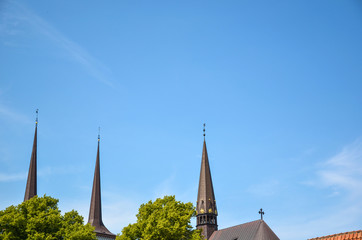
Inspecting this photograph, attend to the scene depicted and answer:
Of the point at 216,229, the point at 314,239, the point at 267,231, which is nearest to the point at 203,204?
the point at 216,229

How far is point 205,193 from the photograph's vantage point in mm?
83312

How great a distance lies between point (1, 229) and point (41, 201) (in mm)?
4970

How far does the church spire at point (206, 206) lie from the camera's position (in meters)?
81.1

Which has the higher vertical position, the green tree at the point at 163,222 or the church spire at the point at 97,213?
the church spire at the point at 97,213

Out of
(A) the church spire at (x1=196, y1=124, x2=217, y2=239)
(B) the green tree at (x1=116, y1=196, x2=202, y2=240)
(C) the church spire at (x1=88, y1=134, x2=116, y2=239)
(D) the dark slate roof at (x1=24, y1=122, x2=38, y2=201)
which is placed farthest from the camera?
(C) the church spire at (x1=88, y1=134, x2=116, y2=239)

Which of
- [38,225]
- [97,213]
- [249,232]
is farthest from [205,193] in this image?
[38,225]

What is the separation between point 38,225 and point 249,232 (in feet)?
104

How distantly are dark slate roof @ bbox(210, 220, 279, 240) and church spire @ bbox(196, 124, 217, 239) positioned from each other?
302cm

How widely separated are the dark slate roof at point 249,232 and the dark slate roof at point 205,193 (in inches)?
201

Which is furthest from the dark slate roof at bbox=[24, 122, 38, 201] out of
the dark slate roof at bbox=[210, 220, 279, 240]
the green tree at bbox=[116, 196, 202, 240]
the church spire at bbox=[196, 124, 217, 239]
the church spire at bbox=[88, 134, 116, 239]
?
the green tree at bbox=[116, 196, 202, 240]

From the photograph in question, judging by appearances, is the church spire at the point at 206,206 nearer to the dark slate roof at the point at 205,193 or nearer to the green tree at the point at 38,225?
the dark slate roof at the point at 205,193

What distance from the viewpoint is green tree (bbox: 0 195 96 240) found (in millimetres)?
48438

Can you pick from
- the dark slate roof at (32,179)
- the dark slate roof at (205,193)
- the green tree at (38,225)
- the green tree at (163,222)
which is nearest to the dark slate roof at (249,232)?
the dark slate roof at (205,193)

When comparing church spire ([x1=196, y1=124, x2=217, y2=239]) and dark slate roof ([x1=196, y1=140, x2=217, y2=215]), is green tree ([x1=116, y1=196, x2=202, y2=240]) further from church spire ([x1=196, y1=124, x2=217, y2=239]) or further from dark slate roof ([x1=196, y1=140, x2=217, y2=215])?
dark slate roof ([x1=196, y1=140, x2=217, y2=215])
